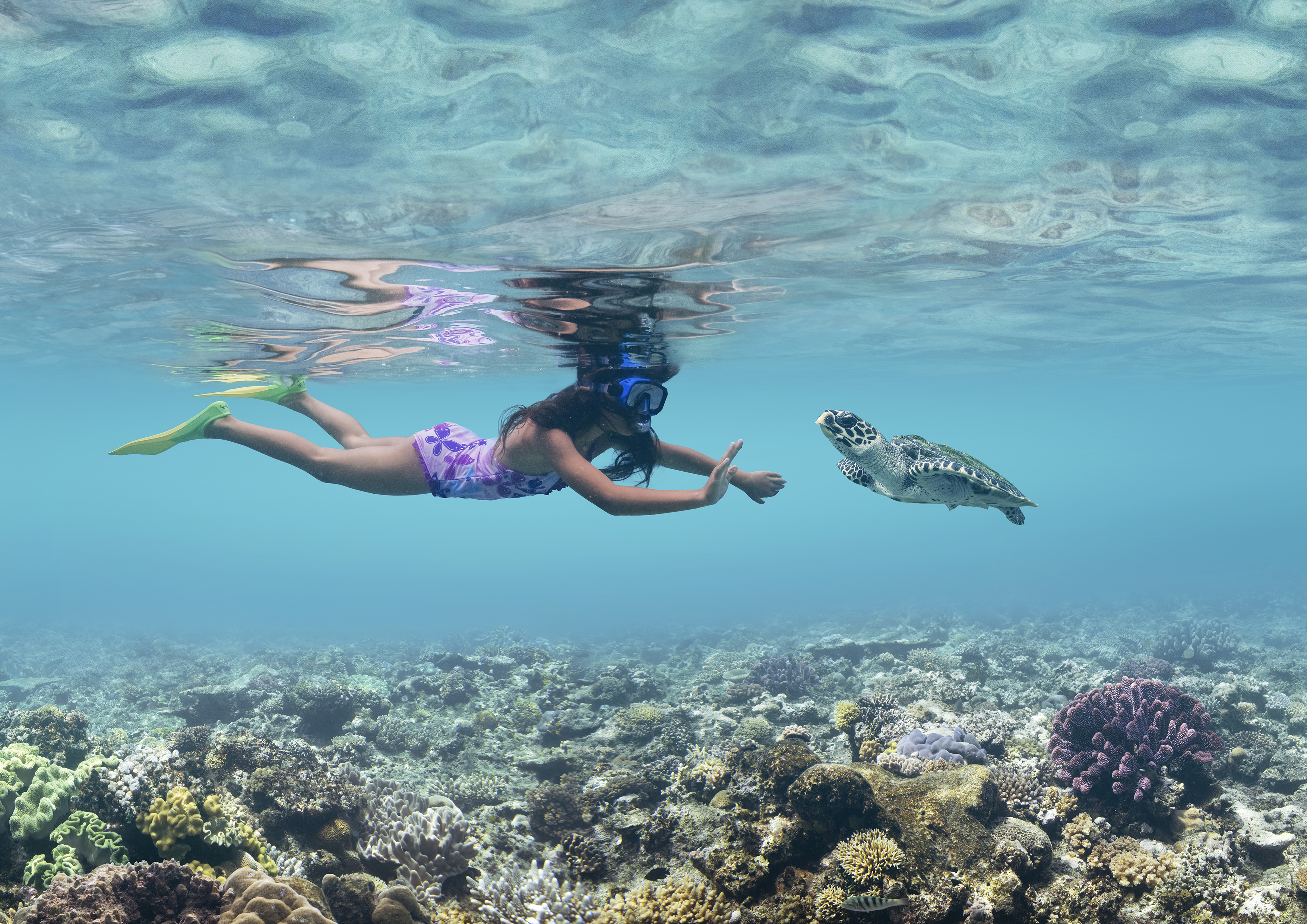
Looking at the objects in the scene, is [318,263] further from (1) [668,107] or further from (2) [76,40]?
(1) [668,107]

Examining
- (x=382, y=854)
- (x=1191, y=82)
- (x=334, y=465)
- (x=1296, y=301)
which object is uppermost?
(x=1296, y=301)

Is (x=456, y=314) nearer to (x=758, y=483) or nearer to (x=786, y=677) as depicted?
(x=786, y=677)

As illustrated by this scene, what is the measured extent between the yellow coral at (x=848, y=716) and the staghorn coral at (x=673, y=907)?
388cm

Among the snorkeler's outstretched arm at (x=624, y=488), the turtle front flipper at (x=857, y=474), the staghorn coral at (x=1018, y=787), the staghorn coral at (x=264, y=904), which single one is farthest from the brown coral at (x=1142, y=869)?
the staghorn coral at (x=264, y=904)

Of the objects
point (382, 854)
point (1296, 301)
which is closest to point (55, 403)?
point (382, 854)

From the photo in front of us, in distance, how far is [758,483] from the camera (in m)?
5.58

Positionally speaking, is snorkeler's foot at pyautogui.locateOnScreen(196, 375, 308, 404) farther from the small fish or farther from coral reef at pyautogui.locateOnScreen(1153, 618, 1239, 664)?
coral reef at pyautogui.locateOnScreen(1153, 618, 1239, 664)

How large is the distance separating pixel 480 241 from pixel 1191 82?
8951 mm

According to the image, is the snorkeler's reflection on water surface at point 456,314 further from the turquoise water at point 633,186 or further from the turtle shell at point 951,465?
the turtle shell at point 951,465

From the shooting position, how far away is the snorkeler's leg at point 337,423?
737 cm

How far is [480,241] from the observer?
393 inches

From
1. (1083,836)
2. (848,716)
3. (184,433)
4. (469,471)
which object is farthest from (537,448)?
(1083,836)

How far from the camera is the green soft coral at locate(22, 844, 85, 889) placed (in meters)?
4.57

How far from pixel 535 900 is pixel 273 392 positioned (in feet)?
23.6
